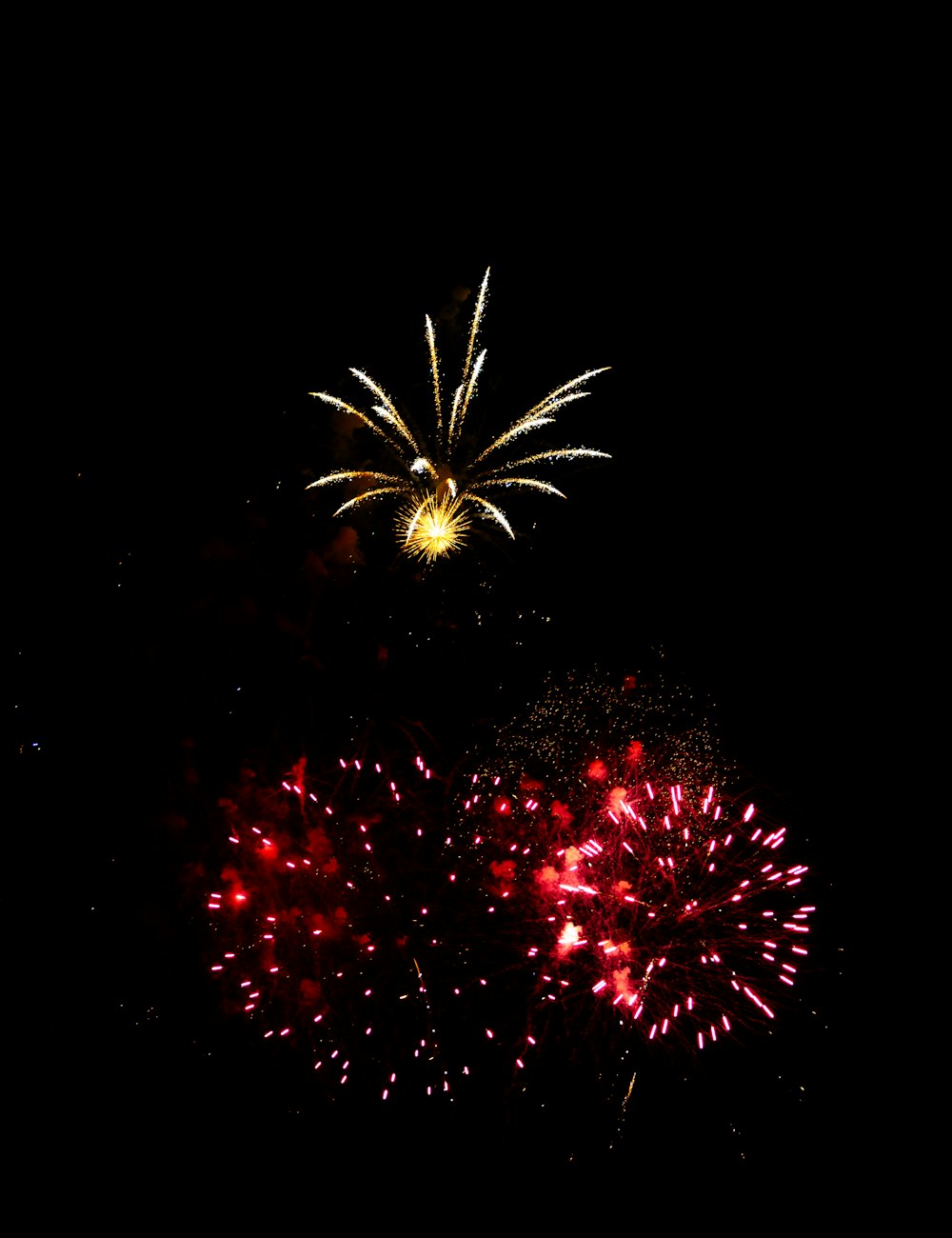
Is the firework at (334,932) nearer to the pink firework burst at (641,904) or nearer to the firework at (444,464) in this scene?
the pink firework burst at (641,904)

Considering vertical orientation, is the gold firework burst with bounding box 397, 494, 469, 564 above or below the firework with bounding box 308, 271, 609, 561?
below

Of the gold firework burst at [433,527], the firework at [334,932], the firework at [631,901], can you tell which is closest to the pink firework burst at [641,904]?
the firework at [631,901]

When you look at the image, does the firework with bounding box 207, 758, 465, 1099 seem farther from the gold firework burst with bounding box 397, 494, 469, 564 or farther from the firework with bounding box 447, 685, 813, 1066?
the gold firework burst with bounding box 397, 494, 469, 564

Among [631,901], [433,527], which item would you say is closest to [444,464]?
[433,527]

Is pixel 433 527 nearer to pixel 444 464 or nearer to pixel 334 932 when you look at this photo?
pixel 444 464

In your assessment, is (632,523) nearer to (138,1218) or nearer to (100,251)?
(100,251)

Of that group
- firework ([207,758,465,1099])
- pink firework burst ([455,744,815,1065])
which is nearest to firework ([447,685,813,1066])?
pink firework burst ([455,744,815,1065])
